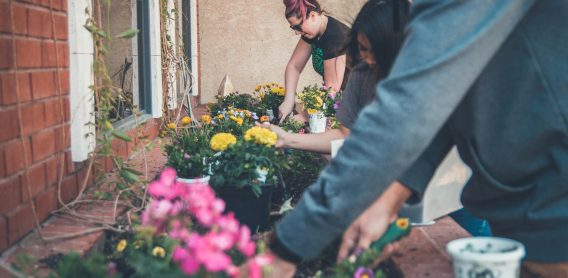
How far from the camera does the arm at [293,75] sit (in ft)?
14.9

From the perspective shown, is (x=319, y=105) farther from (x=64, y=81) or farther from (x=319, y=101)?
(x=64, y=81)

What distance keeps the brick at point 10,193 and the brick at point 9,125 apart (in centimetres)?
14

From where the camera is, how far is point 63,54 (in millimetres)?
2660

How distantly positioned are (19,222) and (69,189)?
22.5 inches

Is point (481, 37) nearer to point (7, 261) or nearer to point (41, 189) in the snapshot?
point (7, 261)

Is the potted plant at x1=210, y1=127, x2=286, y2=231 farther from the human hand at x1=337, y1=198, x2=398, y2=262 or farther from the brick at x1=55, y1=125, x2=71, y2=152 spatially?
the human hand at x1=337, y1=198, x2=398, y2=262

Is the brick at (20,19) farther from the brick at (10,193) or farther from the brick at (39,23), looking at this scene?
the brick at (10,193)

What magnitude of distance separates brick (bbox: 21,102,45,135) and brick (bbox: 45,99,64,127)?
0.16 feet

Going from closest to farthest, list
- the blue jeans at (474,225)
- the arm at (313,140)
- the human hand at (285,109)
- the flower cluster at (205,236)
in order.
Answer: the flower cluster at (205,236) < the arm at (313,140) < the blue jeans at (474,225) < the human hand at (285,109)

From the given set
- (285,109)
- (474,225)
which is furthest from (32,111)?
(285,109)

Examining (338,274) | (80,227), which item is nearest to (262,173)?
(80,227)

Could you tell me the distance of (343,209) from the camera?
1.26m

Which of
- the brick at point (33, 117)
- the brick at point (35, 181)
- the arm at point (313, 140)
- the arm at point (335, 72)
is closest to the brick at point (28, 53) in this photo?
the brick at point (33, 117)

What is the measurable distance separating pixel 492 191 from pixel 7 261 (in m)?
1.45
